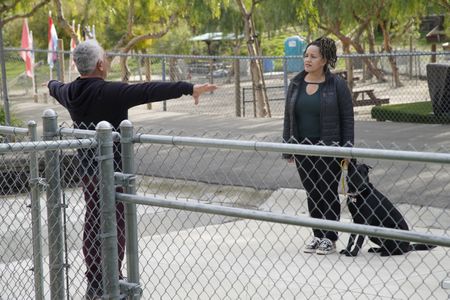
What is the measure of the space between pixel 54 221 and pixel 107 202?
56cm

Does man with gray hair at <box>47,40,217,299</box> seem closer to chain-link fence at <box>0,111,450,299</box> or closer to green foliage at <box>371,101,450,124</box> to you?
chain-link fence at <box>0,111,450,299</box>

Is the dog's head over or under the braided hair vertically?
under

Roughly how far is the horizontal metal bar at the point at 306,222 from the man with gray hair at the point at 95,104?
0.87 metres

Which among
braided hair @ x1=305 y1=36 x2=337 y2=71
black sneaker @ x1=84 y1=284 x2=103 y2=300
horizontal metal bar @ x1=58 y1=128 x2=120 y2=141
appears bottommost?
black sneaker @ x1=84 y1=284 x2=103 y2=300

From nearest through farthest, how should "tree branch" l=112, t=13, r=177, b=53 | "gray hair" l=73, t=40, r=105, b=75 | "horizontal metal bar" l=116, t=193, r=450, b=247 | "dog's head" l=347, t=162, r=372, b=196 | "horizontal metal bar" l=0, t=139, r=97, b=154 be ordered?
"horizontal metal bar" l=116, t=193, r=450, b=247 → "horizontal metal bar" l=0, t=139, r=97, b=154 → "gray hair" l=73, t=40, r=105, b=75 → "dog's head" l=347, t=162, r=372, b=196 → "tree branch" l=112, t=13, r=177, b=53

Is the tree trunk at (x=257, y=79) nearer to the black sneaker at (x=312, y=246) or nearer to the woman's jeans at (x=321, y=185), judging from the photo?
the woman's jeans at (x=321, y=185)

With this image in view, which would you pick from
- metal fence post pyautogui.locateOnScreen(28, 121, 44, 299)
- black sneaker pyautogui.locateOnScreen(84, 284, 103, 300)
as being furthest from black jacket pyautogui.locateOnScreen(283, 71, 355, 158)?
metal fence post pyautogui.locateOnScreen(28, 121, 44, 299)

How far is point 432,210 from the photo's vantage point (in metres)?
8.48

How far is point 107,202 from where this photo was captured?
4.66m

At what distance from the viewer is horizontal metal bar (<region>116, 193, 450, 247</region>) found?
3693mm

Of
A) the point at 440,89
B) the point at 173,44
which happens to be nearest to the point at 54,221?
the point at 440,89

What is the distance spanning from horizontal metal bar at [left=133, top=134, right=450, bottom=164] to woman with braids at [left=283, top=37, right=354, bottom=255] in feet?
7.81

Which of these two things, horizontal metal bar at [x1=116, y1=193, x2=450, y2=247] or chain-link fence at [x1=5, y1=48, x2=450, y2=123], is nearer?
horizontal metal bar at [x1=116, y1=193, x2=450, y2=247]

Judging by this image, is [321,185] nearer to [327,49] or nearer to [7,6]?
[327,49]
